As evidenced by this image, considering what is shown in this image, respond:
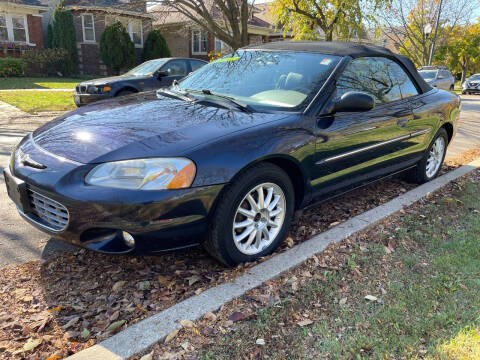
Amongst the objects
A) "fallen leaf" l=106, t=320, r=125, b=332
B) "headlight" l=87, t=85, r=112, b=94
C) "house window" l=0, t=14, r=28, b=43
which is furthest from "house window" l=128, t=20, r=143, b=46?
"fallen leaf" l=106, t=320, r=125, b=332

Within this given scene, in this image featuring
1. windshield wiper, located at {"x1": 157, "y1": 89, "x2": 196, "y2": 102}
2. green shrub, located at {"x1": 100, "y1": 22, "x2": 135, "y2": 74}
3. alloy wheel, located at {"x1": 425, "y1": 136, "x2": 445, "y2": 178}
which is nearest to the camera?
windshield wiper, located at {"x1": 157, "y1": 89, "x2": 196, "y2": 102}

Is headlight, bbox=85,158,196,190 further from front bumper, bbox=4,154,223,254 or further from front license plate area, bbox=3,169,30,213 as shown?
front license plate area, bbox=3,169,30,213

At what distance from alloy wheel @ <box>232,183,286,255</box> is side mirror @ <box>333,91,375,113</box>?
85cm

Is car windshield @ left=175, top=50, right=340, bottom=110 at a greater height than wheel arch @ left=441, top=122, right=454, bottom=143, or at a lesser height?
greater

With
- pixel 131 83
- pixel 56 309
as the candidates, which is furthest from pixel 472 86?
pixel 56 309

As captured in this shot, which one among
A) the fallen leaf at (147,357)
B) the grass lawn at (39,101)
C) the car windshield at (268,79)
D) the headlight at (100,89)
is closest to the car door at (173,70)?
the headlight at (100,89)

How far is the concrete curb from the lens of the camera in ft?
6.71

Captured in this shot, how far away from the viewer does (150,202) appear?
236 cm

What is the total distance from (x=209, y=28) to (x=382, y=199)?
31.4 ft

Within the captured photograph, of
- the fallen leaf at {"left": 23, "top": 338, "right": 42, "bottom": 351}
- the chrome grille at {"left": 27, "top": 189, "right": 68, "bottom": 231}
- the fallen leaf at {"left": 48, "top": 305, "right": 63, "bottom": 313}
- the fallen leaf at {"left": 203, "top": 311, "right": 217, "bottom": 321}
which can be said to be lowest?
the fallen leaf at {"left": 23, "top": 338, "right": 42, "bottom": 351}

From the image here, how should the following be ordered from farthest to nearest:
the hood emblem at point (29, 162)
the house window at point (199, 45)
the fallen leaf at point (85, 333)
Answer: the house window at point (199, 45), the hood emblem at point (29, 162), the fallen leaf at point (85, 333)

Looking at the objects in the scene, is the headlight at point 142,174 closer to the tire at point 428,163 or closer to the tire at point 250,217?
the tire at point 250,217

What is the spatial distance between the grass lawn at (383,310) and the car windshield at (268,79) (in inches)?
52.4

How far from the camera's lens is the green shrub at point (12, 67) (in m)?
19.1
